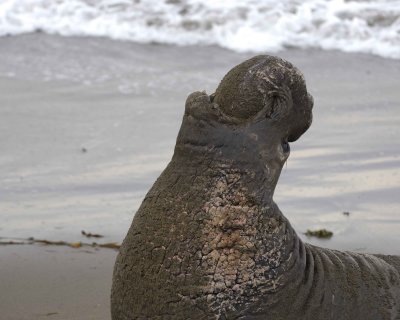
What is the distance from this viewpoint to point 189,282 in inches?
140

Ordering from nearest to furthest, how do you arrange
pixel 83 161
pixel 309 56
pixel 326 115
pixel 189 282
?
pixel 189 282 → pixel 83 161 → pixel 326 115 → pixel 309 56

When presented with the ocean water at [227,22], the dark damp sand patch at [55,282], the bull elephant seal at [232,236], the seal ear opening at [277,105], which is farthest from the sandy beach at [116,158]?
the seal ear opening at [277,105]

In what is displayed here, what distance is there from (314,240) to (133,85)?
410 centimetres

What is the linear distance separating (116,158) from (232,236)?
13.9 ft

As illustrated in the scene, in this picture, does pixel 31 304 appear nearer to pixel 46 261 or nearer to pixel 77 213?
pixel 46 261

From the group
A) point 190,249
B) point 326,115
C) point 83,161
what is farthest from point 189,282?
point 326,115

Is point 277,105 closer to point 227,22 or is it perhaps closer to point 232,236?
point 232,236

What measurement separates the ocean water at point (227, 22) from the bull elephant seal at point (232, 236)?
846 centimetres

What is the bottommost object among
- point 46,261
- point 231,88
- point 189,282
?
point 46,261

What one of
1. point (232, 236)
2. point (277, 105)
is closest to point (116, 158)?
point (277, 105)

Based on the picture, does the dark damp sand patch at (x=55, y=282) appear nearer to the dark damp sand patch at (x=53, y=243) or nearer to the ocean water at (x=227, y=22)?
the dark damp sand patch at (x=53, y=243)

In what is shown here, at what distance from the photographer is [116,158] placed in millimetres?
7766

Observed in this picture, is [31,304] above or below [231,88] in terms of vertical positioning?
below

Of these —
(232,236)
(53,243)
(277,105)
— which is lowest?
(53,243)
